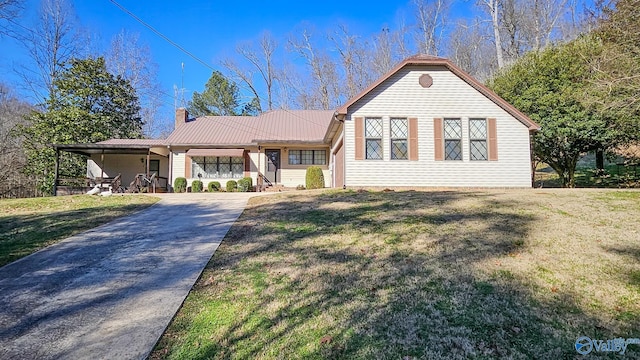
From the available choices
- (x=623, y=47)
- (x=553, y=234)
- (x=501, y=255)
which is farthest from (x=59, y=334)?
(x=623, y=47)

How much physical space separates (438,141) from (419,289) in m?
9.27

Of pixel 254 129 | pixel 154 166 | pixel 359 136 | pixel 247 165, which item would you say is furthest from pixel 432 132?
pixel 154 166

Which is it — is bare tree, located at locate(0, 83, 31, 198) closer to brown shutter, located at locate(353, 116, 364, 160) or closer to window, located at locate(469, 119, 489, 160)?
brown shutter, located at locate(353, 116, 364, 160)

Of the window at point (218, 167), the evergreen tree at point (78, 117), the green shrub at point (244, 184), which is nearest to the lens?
the green shrub at point (244, 184)

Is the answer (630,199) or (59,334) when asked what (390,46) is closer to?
(630,199)

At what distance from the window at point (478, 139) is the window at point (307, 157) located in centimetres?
845

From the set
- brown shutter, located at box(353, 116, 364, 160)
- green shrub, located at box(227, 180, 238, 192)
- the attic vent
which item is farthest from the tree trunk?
A: green shrub, located at box(227, 180, 238, 192)

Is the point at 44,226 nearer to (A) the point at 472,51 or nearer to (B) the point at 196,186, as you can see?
(B) the point at 196,186

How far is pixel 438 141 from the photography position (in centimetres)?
1201

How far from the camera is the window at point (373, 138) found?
11938mm

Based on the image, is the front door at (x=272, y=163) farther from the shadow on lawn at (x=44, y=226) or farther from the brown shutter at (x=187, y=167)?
the shadow on lawn at (x=44, y=226)

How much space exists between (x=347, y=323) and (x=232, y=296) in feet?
4.68

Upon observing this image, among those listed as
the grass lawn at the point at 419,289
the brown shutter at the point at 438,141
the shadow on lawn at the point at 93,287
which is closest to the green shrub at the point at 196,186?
the shadow on lawn at the point at 93,287

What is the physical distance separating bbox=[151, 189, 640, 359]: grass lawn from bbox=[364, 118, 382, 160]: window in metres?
5.46
